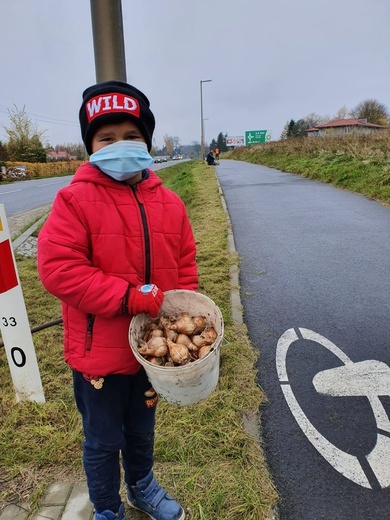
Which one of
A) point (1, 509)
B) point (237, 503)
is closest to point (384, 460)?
point (237, 503)

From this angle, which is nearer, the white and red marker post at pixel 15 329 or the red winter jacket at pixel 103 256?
the red winter jacket at pixel 103 256

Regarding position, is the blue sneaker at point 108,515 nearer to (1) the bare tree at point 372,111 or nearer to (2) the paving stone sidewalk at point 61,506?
(2) the paving stone sidewalk at point 61,506

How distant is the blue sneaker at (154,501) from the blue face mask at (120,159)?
1.52m

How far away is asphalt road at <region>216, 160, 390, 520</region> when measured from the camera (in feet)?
6.87

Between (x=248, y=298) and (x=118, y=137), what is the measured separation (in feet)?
10.6

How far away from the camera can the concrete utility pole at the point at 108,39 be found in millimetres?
2619

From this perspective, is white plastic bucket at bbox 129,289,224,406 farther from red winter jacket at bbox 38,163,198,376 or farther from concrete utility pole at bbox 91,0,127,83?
concrete utility pole at bbox 91,0,127,83

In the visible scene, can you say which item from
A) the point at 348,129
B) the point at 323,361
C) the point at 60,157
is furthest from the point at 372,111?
the point at 323,361

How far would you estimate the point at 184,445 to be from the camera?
7.62ft

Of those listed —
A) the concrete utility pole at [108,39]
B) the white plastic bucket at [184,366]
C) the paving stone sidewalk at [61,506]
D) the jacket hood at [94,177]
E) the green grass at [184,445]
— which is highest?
the concrete utility pole at [108,39]

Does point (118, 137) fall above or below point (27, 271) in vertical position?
above

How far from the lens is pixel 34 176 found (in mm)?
33344

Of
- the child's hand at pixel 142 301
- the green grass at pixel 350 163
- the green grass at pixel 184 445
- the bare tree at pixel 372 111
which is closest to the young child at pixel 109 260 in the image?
the child's hand at pixel 142 301

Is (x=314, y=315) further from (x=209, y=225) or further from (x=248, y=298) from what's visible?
(x=209, y=225)
